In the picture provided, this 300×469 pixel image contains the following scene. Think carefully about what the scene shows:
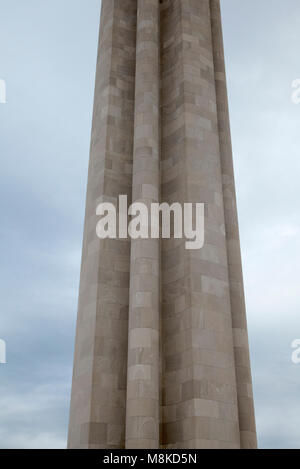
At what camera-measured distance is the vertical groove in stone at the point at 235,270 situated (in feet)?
47.6

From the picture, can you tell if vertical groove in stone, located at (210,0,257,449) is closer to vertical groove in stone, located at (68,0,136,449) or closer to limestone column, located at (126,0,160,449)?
limestone column, located at (126,0,160,449)

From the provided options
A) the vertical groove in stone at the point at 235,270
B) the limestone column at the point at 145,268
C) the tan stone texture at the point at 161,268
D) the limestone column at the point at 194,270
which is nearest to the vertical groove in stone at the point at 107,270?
the tan stone texture at the point at 161,268

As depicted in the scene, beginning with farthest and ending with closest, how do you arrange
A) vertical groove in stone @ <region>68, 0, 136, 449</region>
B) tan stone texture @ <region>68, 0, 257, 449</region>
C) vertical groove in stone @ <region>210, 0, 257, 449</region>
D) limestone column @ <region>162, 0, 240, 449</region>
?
vertical groove in stone @ <region>210, 0, 257, 449</region>
vertical groove in stone @ <region>68, 0, 136, 449</region>
tan stone texture @ <region>68, 0, 257, 449</region>
limestone column @ <region>162, 0, 240, 449</region>

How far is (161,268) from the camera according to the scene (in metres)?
15.4

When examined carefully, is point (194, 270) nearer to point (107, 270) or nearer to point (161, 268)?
point (161, 268)

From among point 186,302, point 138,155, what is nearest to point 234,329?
point 186,302

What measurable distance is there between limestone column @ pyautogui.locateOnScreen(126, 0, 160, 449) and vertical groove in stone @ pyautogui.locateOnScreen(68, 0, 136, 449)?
709 millimetres

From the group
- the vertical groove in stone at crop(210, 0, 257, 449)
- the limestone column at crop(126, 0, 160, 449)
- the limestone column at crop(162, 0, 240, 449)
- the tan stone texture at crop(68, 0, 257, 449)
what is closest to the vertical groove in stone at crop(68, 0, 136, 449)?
the tan stone texture at crop(68, 0, 257, 449)

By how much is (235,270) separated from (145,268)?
3503 millimetres

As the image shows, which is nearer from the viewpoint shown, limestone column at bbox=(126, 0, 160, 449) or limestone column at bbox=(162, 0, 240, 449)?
limestone column at bbox=(126, 0, 160, 449)

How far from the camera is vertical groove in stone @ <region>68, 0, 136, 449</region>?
13406 mm

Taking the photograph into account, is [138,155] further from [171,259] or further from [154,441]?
[154,441]

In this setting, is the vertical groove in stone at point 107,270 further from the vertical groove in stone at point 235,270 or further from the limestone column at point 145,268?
the vertical groove in stone at point 235,270

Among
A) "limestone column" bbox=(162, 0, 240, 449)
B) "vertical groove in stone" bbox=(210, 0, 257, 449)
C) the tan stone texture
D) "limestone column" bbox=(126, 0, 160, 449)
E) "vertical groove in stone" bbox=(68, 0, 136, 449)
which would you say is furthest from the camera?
"vertical groove in stone" bbox=(210, 0, 257, 449)
